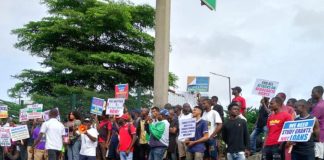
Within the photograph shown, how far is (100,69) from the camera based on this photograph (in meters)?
37.0

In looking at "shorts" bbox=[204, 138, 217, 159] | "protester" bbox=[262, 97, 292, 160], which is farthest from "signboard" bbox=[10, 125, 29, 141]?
"protester" bbox=[262, 97, 292, 160]

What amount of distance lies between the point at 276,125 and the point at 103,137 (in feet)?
20.9

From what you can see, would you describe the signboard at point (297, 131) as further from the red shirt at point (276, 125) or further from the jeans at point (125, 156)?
the jeans at point (125, 156)

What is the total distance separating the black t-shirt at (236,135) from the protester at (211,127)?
2.75 ft

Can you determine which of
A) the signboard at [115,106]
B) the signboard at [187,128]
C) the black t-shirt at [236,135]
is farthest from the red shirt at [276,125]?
the signboard at [115,106]

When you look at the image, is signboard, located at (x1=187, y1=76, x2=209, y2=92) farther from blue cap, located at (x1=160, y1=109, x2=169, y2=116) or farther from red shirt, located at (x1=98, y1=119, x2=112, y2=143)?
blue cap, located at (x1=160, y1=109, x2=169, y2=116)

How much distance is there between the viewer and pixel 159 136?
48.9 feet

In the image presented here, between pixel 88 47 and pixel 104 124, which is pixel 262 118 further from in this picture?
pixel 88 47

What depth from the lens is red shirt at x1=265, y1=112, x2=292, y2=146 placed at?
1195 centimetres

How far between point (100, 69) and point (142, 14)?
5.12 metres

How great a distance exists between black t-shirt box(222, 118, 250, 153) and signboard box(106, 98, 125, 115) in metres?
4.35

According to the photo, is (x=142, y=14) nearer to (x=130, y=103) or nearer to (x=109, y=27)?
(x=109, y=27)

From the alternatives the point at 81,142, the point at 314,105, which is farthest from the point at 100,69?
the point at 314,105

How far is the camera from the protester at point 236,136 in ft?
41.9
